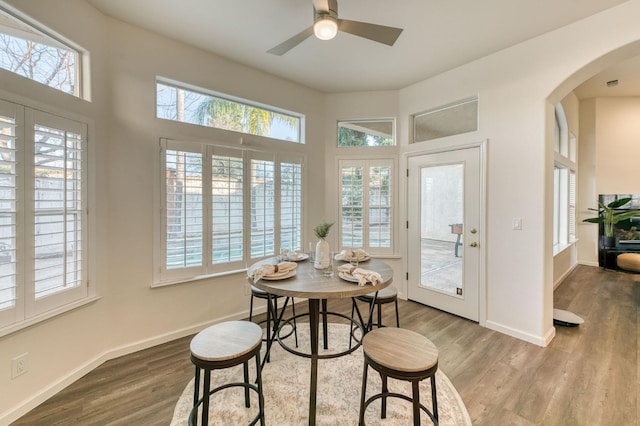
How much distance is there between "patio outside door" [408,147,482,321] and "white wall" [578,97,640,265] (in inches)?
177

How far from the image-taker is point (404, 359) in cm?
141

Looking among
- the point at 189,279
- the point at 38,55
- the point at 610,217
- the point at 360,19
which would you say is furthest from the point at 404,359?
the point at 610,217

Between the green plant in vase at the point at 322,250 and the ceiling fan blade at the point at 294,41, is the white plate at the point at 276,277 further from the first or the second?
the ceiling fan blade at the point at 294,41

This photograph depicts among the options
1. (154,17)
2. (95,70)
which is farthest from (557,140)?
(95,70)

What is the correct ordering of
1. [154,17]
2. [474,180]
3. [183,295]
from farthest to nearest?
[474,180]
[183,295]
[154,17]

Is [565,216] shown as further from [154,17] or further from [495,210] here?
[154,17]

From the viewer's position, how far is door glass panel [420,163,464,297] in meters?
3.30

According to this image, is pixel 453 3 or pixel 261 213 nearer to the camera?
pixel 453 3

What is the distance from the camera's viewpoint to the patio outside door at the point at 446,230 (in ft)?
10.3

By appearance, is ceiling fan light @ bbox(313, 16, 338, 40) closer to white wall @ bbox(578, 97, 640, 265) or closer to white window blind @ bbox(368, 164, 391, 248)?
white window blind @ bbox(368, 164, 391, 248)

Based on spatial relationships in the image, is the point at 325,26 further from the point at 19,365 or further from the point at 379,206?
the point at 19,365

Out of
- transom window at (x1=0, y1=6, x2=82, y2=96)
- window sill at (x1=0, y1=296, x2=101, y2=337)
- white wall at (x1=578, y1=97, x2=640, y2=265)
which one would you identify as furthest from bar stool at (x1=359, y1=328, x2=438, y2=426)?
white wall at (x1=578, y1=97, x2=640, y2=265)

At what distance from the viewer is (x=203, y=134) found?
2871mm

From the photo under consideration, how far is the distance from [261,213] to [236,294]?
3.30 ft
